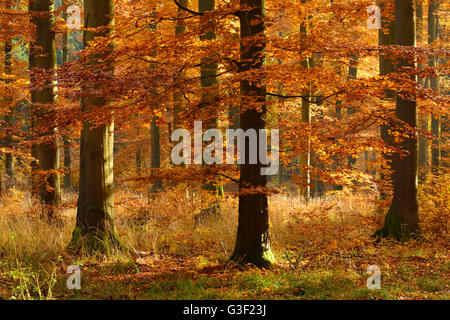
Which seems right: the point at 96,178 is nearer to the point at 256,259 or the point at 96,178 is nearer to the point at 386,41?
the point at 256,259

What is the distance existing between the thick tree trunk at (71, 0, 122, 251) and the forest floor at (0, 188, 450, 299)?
0.37 metres

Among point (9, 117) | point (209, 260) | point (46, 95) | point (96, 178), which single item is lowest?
point (209, 260)

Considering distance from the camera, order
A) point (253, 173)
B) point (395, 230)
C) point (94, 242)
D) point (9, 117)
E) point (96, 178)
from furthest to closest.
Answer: point (9, 117) < point (395, 230) < point (96, 178) < point (94, 242) < point (253, 173)

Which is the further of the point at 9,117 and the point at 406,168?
the point at 9,117

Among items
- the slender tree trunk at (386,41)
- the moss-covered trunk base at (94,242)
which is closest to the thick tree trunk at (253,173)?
the moss-covered trunk base at (94,242)

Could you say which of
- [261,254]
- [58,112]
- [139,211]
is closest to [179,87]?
[58,112]

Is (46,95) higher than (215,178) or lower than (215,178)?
higher

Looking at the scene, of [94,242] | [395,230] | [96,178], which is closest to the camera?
[94,242]

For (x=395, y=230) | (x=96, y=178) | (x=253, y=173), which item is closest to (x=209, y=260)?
(x=253, y=173)

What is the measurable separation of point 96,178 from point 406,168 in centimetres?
684

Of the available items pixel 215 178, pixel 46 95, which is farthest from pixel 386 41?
pixel 46 95

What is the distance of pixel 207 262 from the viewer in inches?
297

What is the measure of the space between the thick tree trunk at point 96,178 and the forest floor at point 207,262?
0.37m

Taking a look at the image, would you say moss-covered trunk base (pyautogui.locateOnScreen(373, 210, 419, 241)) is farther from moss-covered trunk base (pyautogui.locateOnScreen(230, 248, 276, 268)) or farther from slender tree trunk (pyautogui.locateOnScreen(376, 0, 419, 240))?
moss-covered trunk base (pyautogui.locateOnScreen(230, 248, 276, 268))
